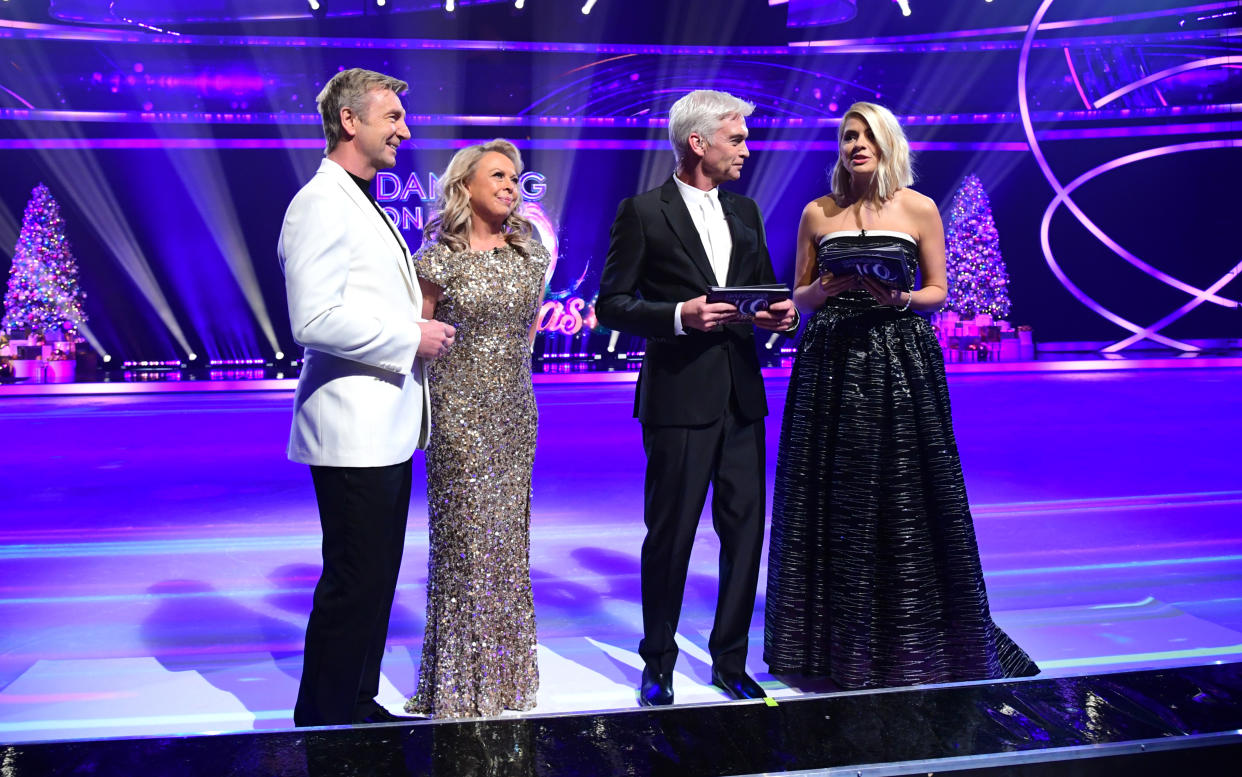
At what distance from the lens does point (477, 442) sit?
2.61m

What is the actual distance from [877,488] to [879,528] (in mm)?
120

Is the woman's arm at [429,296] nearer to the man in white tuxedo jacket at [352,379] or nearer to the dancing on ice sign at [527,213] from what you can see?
the man in white tuxedo jacket at [352,379]

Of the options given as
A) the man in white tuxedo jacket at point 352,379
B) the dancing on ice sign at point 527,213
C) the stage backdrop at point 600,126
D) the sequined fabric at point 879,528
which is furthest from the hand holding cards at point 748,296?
the stage backdrop at point 600,126

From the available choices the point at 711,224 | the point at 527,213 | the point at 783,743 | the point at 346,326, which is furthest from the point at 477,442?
the point at 527,213

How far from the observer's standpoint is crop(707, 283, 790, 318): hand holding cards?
2.54 m

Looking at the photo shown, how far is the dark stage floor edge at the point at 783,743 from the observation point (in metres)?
1.58

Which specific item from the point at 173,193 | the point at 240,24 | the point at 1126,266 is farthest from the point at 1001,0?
the point at 173,193

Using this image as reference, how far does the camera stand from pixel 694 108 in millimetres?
2748

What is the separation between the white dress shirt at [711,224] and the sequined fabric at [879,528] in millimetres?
368

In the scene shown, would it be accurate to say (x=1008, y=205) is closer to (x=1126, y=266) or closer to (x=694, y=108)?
(x=1126, y=266)

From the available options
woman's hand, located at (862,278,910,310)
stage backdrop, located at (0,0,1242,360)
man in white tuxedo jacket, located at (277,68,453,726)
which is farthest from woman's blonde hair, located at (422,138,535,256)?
stage backdrop, located at (0,0,1242,360)

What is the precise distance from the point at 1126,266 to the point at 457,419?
14401 millimetres

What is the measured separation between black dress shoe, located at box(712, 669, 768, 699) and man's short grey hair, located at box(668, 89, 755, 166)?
1.51 metres

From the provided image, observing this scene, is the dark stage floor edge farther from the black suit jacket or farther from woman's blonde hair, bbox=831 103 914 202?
woman's blonde hair, bbox=831 103 914 202
